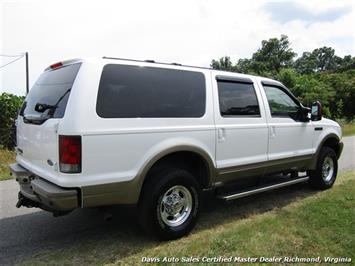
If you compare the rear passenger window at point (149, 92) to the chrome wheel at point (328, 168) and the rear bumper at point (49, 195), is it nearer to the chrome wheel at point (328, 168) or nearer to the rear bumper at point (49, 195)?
the rear bumper at point (49, 195)

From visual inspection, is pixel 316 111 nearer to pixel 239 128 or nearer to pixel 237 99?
pixel 237 99

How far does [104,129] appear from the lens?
3.65 meters

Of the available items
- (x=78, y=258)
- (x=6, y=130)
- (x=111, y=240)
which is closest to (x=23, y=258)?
(x=78, y=258)

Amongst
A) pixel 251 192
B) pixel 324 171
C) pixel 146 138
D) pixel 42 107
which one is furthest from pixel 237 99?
pixel 324 171

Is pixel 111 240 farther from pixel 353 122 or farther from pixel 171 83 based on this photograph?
pixel 353 122

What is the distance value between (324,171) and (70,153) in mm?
4873

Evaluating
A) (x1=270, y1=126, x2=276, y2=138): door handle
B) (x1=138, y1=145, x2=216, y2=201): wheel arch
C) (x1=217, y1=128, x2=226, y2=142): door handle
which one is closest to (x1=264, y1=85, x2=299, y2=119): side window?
(x1=270, y1=126, x2=276, y2=138): door handle

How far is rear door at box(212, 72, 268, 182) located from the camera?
475cm

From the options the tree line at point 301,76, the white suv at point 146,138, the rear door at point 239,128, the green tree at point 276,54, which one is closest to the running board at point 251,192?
the white suv at point 146,138

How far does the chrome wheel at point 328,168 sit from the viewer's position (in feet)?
21.8

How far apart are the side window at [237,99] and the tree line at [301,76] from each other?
1552 centimetres

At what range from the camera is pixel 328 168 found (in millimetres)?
6777

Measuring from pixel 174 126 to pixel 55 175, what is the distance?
4.63 ft

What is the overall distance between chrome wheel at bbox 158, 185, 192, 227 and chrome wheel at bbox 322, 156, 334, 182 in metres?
3.33
